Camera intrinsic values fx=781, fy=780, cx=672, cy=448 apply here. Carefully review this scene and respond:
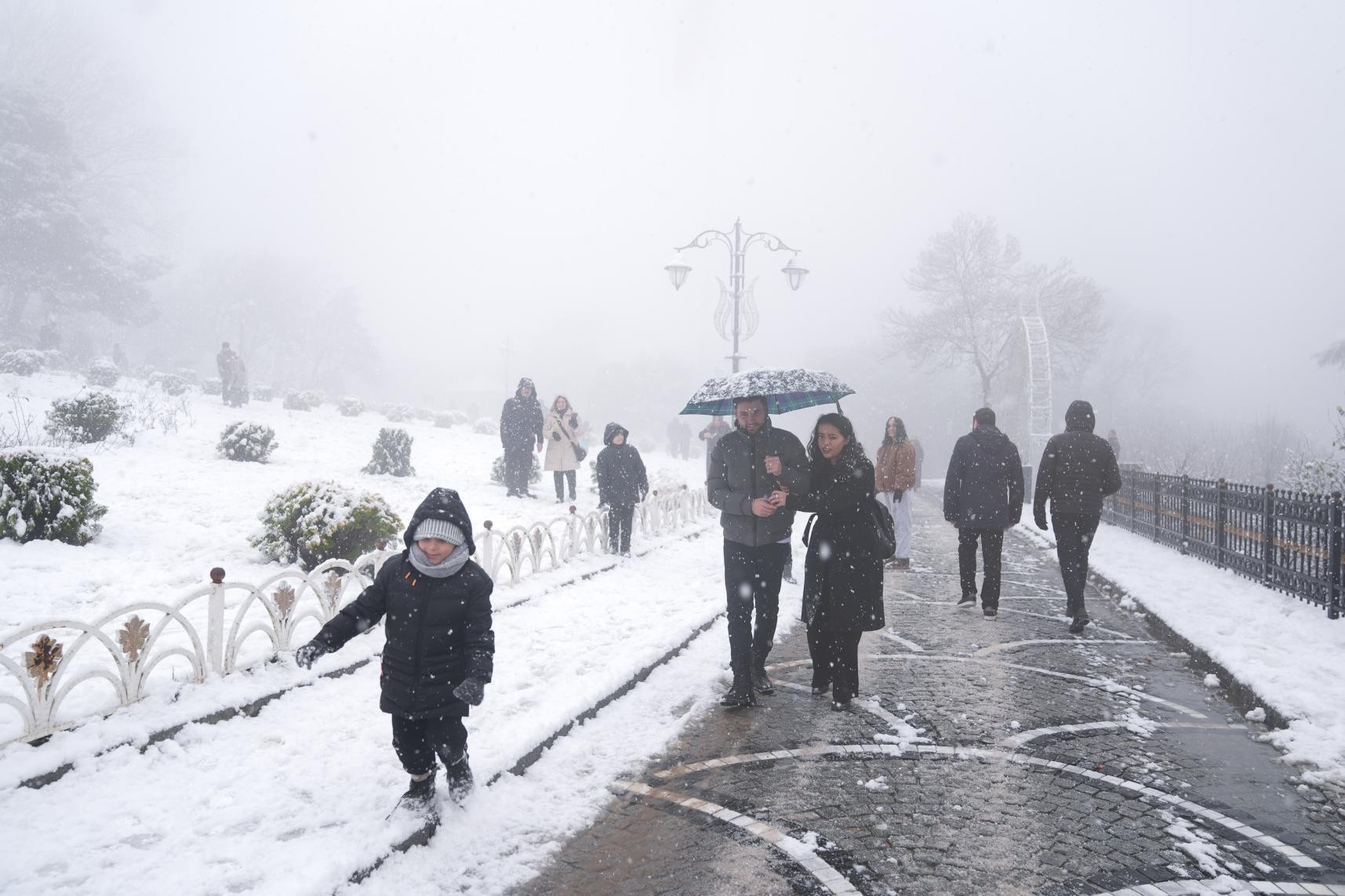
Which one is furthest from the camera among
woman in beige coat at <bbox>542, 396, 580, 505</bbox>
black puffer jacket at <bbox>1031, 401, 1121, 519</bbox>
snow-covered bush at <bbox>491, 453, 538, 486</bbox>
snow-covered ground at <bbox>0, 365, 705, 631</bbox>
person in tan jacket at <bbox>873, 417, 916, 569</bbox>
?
snow-covered bush at <bbox>491, 453, 538, 486</bbox>

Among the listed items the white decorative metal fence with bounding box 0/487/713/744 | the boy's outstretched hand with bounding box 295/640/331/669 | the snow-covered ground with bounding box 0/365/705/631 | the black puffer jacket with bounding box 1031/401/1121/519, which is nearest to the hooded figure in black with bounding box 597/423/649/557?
the snow-covered ground with bounding box 0/365/705/631

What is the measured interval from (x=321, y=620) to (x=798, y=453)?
13.3 ft

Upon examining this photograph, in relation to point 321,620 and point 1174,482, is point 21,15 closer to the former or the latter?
point 321,620

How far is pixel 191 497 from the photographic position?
36.0ft

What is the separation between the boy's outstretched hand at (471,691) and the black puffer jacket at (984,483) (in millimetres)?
5622

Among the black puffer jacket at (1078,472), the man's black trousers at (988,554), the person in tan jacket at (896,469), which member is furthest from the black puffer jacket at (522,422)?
the black puffer jacket at (1078,472)

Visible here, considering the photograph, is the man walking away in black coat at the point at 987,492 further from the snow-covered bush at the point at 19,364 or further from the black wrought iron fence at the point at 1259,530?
the snow-covered bush at the point at 19,364

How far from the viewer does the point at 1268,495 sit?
355 inches

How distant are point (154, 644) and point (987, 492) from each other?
23.4ft

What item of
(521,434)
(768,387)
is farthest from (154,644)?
(521,434)

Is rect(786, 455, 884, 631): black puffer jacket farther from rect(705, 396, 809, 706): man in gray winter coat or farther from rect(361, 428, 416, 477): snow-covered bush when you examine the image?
rect(361, 428, 416, 477): snow-covered bush

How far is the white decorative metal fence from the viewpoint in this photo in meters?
3.84

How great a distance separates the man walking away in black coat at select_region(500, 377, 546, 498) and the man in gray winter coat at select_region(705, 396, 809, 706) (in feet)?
31.9

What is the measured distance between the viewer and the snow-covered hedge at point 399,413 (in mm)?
32312
